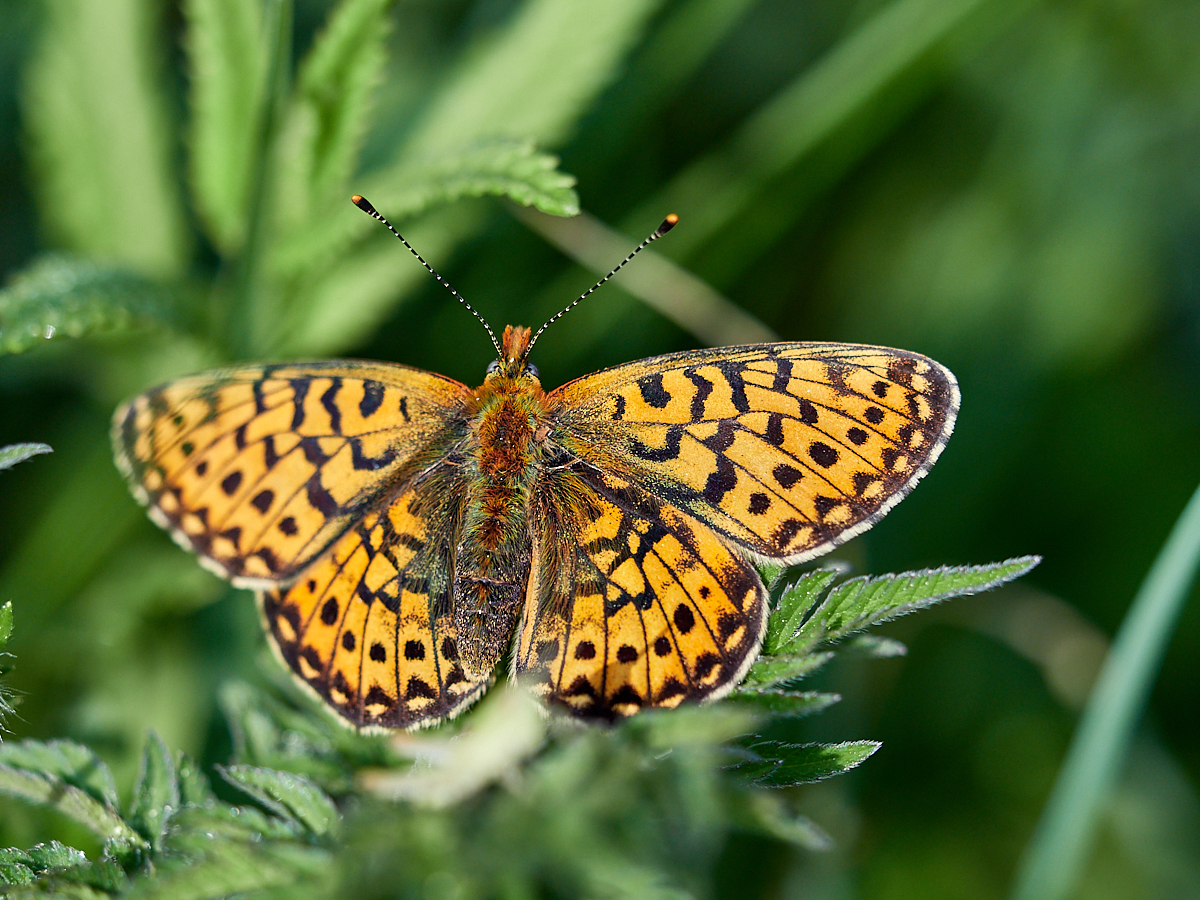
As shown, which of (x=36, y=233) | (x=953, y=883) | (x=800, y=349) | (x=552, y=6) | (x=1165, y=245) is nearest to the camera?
(x=800, y=349)

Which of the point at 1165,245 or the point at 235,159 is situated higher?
the point at 235,159

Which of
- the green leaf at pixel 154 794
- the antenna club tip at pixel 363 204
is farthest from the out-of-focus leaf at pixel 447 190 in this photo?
the green leaf at pixel 154 794

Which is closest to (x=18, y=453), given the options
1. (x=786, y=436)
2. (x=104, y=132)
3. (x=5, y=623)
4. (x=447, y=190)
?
(x=5, y=623)

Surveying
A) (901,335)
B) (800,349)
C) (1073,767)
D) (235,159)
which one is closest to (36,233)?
(235,159)

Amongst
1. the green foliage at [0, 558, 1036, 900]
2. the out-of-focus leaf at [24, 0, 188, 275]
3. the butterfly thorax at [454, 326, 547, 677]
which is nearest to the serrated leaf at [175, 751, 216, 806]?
the green foliage at [0, 558, 1036, 900]

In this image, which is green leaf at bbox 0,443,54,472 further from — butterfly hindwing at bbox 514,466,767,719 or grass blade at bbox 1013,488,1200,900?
grass blade at bbox 1013,488,1200,900

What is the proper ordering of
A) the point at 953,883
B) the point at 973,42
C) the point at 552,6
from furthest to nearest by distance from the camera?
1. the point at 973,42
2. the point at 953,883
3. the point at 552,6

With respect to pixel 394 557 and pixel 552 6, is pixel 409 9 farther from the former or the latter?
pixel 394 557
